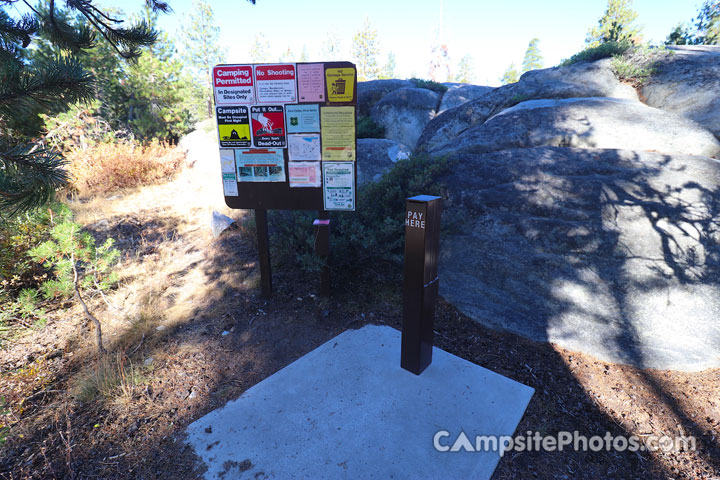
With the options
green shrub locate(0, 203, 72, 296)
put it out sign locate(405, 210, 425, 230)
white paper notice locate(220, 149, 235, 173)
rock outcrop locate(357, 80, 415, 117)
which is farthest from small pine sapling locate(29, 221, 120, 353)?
rock outcrop locate(357, 80, 415, 117)

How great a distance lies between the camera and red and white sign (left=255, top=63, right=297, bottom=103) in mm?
3566

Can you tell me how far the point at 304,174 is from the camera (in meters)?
3.78

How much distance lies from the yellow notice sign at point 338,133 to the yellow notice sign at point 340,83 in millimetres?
107

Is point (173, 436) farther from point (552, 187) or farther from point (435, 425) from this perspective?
point (552, 187)

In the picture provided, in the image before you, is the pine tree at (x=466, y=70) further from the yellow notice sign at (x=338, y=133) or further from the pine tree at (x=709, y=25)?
the yellow notice sign at (x=338, y=133)

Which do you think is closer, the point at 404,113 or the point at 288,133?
the point at 288,133

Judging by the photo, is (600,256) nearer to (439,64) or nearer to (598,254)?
(598,254)

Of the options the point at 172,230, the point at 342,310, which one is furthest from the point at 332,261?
the point at 172,230

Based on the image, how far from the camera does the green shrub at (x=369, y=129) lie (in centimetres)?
1152

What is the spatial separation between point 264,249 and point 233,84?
→ 1811 mm

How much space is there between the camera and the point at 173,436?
249 cm

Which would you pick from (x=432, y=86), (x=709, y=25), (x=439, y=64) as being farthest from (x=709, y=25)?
(x=439, y=64)

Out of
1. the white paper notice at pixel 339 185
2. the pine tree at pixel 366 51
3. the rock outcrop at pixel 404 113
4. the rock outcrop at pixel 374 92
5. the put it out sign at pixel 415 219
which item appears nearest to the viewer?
the put it out sign at pixel 415 219

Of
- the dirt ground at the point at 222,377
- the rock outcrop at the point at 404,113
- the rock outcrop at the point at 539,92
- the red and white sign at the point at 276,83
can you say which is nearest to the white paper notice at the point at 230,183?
the red and white sign at the point at 276,83
